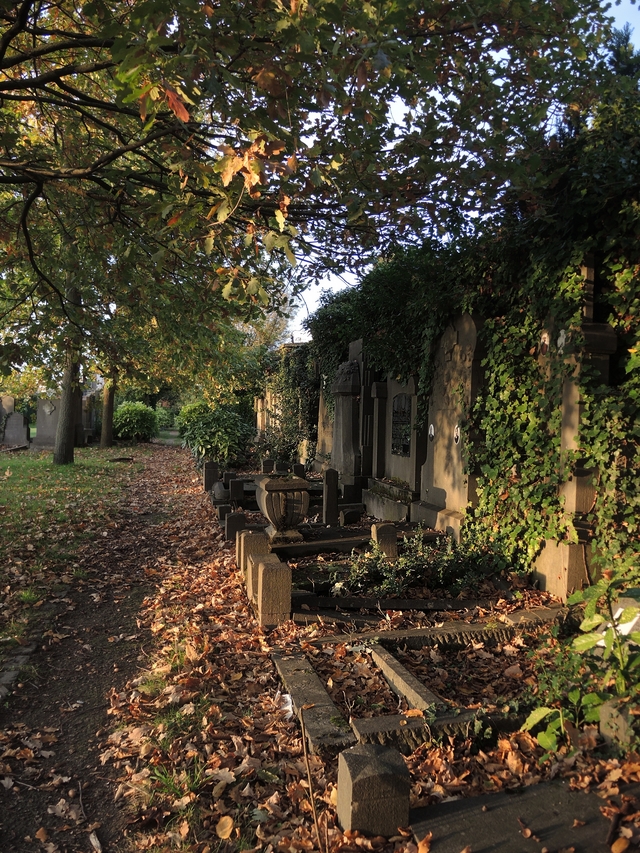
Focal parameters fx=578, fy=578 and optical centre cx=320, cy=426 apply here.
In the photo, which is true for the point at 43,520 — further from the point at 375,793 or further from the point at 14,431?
the point at 14,431

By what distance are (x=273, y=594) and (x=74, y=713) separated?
1.71 meters

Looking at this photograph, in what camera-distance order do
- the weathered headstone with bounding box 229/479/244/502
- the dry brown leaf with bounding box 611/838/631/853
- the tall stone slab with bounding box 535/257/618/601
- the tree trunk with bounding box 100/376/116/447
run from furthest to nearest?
the tree trunk with bounding box 100/376/116/447, the weathered headstone with bounding box 229/479/244/502, the tall stone slab with bounding box 535/257/618/601, the dry brown leaf with bounding box 611/838/631/853

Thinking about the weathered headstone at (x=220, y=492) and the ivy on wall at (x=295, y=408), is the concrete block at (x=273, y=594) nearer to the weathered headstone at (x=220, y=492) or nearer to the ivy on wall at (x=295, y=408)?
the weathered headstone at (x=220, y=492)

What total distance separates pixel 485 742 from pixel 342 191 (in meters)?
4.22

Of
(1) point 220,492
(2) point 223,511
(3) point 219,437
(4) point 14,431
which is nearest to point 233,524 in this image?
(2) point 223,511

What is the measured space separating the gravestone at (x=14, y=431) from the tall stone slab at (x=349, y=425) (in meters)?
16.2

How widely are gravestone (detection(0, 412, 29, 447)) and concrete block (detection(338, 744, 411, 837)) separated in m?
22.7

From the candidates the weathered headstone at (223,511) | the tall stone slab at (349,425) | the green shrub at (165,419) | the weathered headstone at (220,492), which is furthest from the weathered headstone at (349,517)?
the green shrub at (165,419)

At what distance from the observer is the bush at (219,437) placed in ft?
51.0

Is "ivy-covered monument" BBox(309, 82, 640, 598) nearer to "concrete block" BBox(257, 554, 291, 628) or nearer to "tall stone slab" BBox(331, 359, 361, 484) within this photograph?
"tall stone slab" BBox(331, 359, 361, 484)

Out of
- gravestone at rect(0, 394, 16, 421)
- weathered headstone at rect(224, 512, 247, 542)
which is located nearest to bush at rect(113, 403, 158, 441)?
gravestone at rect(0, 394, 16, 421)

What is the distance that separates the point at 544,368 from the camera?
5.72 meters

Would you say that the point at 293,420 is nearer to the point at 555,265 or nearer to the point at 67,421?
the point at 67,421

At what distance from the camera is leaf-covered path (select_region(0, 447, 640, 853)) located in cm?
271
